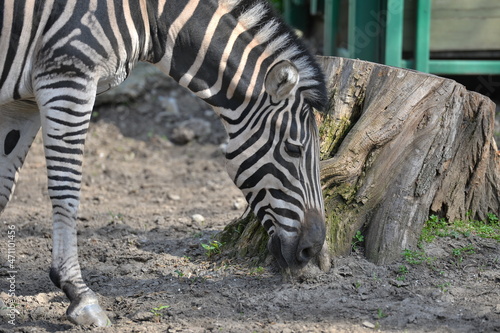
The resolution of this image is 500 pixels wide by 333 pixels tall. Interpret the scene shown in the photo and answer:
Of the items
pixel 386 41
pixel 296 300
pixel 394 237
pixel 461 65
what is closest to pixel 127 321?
pixel 296 300

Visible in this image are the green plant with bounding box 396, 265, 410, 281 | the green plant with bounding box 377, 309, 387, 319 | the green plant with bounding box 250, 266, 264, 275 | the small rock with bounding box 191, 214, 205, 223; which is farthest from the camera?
the small rock with bounding box 191, 214, 205, 223

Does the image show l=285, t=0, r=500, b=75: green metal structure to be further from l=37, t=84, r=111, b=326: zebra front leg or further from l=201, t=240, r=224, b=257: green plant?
l=37, t=84, r=111, b=326: zebra front leg

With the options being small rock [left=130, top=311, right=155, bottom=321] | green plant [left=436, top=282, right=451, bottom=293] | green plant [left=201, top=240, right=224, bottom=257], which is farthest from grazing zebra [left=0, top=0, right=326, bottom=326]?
green plant [left=436, top=282, right=451, bottom=293]

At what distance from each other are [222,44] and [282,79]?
1.75 ft

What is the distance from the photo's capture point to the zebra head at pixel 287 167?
13.8ft

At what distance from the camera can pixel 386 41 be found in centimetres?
781

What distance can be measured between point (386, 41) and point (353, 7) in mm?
996

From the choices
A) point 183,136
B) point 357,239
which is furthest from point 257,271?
point 183,136

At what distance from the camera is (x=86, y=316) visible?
13.6 ft

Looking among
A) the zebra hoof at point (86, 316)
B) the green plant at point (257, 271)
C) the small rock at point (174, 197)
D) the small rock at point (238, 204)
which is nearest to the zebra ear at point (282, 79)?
the green plant at point (257, 271)

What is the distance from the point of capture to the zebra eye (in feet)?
13.8

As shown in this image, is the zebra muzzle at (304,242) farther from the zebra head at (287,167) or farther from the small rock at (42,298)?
the small rock at (42,298)

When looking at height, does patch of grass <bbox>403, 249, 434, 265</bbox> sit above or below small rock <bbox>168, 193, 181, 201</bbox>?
below

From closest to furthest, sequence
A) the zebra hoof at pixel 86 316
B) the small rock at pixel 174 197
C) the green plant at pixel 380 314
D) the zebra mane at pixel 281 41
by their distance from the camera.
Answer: the green plant at pixel 380 314, the zebra hoof at pixel 86 316, the zebra mane at pixel 281 41, the small rock at pixel 174 197
